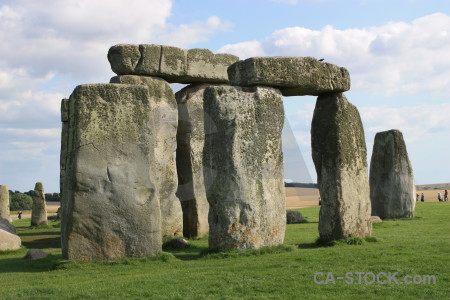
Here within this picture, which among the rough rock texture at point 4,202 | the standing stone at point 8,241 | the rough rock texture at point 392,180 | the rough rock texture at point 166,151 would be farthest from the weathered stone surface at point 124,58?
the rough rock texture at point 4,202

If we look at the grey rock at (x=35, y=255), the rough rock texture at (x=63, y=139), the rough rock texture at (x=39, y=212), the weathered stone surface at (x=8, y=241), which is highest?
the rough rock texture at (x=63, y=139)

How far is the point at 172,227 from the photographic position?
17.5 metres

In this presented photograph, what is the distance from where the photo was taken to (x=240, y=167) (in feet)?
39.2

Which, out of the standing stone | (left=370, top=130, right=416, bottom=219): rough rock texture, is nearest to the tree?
(left=370, top=130, right=416, bottom=219): rough rock texture

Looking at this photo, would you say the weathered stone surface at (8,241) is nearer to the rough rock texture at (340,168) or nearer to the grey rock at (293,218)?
the rough rock texture at (340,168)

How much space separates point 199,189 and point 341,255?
773 centimetres

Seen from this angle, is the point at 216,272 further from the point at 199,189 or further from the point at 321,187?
the point at 199,189

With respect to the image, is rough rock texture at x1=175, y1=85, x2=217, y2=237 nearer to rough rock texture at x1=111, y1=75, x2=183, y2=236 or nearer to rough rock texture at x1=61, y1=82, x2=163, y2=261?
rough rock texture at x1=111, y1=75, x2=183, y2=236

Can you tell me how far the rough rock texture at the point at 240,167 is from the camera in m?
11.9

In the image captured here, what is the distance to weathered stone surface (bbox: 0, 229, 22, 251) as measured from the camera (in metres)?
15.1

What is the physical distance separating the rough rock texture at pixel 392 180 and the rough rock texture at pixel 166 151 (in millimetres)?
8026

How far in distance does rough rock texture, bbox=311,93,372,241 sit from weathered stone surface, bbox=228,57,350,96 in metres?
0.46

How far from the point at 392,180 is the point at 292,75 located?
10513 millimetres

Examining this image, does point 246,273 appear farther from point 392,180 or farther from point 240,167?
point 392,180
